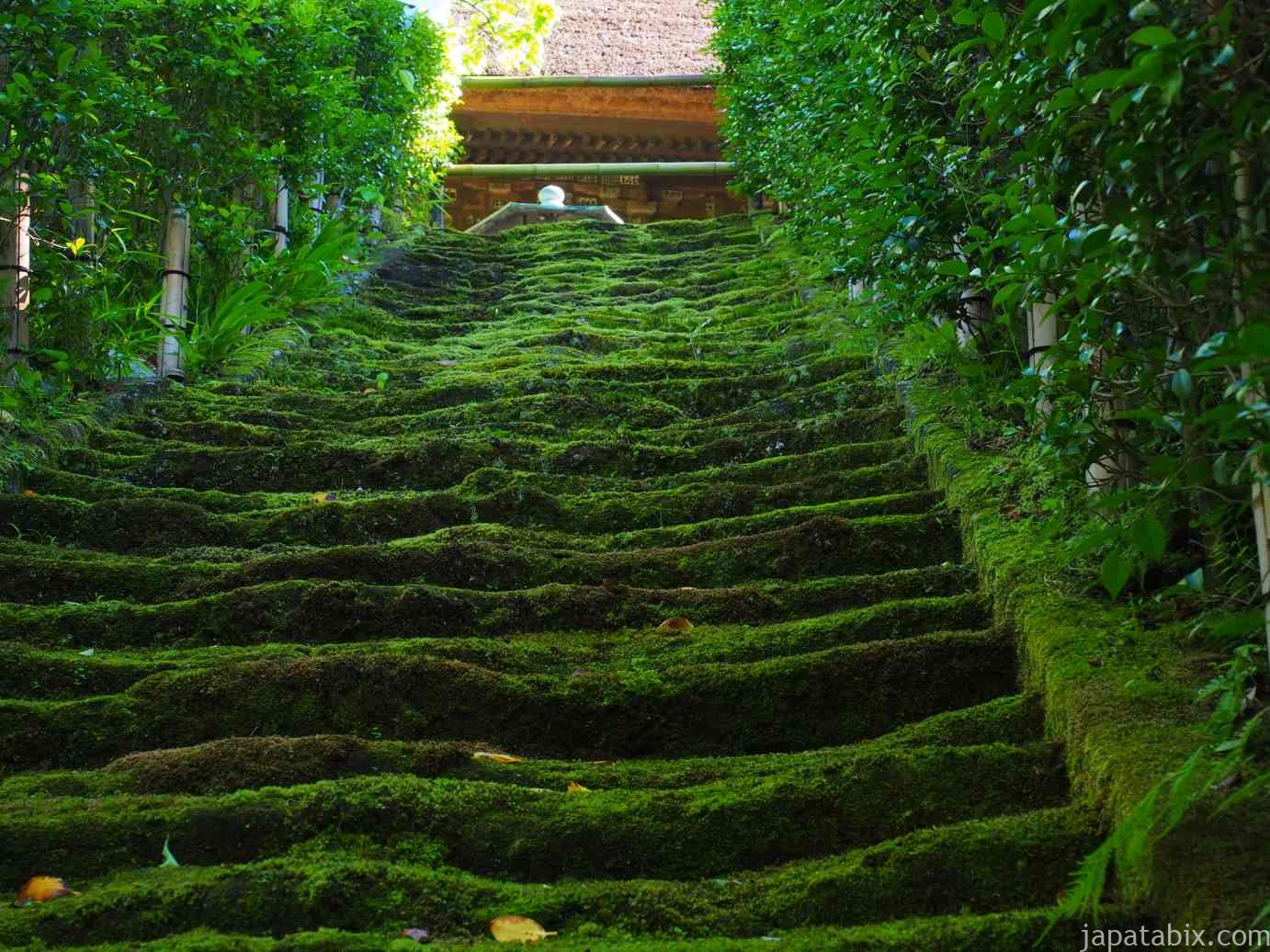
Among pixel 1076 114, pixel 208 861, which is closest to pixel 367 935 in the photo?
pixel 208 861

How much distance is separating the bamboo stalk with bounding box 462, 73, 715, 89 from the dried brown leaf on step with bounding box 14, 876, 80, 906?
1052 cm

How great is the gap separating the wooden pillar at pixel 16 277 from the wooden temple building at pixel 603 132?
26.2 feet

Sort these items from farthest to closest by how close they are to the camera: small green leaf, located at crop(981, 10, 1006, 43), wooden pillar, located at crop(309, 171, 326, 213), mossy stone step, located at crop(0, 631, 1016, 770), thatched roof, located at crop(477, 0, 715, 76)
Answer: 1. thatched roof, located at crop(477, 0, 715, 76)
2. wooden pillar, located at crop(309, 171, 326, 213)
3. mossy stone step, located at crop(0, 631, 1016, 770)
4. small green leaf, located at crop(981, 10, 1006, 43)

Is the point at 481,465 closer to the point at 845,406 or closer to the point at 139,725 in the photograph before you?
the point at 845,406

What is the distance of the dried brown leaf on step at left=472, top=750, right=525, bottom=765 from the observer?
2344 millimetres

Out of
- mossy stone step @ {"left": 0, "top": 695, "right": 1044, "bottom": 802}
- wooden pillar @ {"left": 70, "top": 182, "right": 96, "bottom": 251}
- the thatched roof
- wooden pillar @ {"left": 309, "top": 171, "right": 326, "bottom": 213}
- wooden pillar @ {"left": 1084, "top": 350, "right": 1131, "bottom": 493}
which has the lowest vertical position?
mossy stone step @ {"left": 0, "top": 695, "right": 1044, "bottom": 802}

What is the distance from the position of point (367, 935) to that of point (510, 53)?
11.1 metres

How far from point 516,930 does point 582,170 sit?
10.7m

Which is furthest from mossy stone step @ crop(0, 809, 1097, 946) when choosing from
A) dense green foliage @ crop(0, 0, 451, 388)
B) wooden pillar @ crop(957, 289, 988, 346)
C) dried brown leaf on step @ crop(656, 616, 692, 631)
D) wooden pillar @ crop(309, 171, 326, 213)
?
wooden pillar @ crop(309, 171, 326, 213)

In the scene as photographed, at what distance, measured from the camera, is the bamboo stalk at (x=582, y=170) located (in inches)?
463

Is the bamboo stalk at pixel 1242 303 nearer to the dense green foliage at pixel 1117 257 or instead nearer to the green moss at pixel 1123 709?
the dense green foliage at pixel 1117 257

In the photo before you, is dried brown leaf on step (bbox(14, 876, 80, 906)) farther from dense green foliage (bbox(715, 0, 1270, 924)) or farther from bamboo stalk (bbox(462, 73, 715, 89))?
bamboo stalk (bbox(462, 73, 715, 89))

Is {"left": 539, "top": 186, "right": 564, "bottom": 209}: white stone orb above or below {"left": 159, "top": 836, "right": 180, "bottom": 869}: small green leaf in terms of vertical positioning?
above

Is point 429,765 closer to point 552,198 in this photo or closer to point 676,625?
point 676,625
